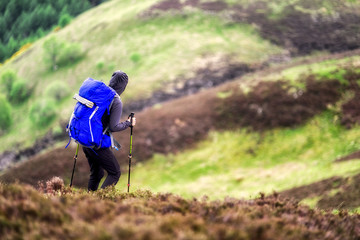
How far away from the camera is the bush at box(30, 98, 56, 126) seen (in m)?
54.9

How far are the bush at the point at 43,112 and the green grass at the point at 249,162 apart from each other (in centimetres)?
3730

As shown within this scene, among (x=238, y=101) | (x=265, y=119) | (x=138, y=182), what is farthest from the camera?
(x=238, y=101)

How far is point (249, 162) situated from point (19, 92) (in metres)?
60.0

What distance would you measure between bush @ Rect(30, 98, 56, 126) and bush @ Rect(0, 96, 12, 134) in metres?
6.47

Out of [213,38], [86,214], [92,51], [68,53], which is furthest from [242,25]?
[86,214]

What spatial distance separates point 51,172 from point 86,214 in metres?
21.8

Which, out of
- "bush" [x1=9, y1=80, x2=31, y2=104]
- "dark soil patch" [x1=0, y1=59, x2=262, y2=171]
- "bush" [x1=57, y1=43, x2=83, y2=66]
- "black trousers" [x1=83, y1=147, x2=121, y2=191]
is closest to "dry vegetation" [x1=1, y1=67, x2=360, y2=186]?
"black trousers" [x1=83, y1=147, x2=121, y2=191]

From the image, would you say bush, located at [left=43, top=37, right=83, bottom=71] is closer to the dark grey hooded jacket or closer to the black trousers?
the dark grey hooded jacket

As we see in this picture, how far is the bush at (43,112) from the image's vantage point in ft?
180

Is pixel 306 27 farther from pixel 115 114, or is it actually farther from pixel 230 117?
pixel 115 114

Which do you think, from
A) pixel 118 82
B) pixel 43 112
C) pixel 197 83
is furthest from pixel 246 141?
pixel 43 112

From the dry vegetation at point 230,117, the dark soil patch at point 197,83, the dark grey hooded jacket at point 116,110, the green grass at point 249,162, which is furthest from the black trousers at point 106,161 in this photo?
the dark soil patch at point 197,83

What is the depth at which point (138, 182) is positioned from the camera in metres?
22.6

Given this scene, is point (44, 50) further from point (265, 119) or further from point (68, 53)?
point (265, 119)
